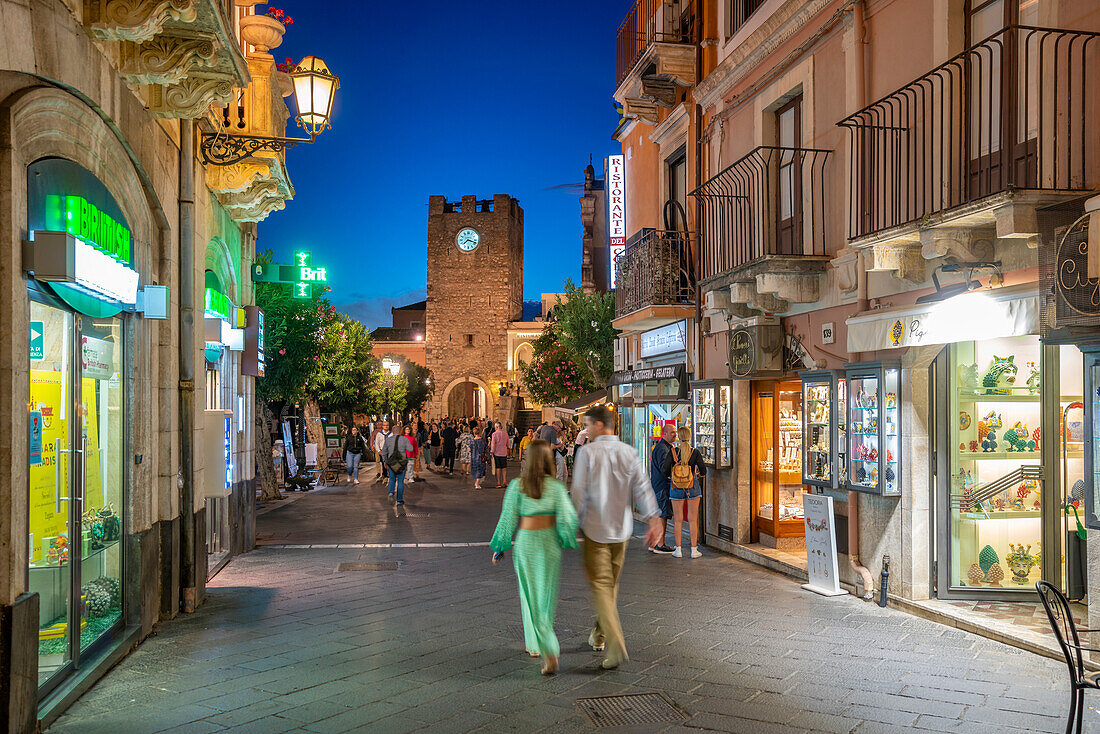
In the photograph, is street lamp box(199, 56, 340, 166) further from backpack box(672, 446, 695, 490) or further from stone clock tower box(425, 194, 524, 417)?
stone clock tower box(425, 194, 524, 417)

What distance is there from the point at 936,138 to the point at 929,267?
1.19 metres

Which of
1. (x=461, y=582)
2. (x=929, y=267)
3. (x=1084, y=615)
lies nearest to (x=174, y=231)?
(x=461, y=582)

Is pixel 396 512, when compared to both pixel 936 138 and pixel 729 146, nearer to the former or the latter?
pixel 729 146

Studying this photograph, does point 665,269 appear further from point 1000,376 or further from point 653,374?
point 1000,376

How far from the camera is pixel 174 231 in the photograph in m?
8.97

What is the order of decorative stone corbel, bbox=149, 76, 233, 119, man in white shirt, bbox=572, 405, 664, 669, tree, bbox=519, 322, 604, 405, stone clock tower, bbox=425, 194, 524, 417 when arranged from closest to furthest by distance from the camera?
1. man in white shirt, bbox=572, 405, 664, 669
2. decorative stone corbel, bbox=149, 76, 233, 119
3. tree, bbox=519, 322, 604, 405
4. stone clock tower, bbox=425, 194, 524, 417

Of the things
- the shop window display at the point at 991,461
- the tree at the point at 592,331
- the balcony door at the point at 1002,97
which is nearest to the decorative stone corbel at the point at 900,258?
the balcony door at the point at 1002,97

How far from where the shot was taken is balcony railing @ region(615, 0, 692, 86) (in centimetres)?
1519

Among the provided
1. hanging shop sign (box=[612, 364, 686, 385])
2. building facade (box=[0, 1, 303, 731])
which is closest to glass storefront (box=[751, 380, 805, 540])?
hanging shop sign (box=[612, 364, 686, 385])

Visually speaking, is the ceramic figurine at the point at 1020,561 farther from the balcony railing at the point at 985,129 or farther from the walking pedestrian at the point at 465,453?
the walking pedestrian at the point at 465,453

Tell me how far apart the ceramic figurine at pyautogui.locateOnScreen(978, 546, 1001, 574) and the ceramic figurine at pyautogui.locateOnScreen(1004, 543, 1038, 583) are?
10cm

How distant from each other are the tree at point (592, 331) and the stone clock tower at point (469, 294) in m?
28.6

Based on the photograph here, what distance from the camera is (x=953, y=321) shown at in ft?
26.2

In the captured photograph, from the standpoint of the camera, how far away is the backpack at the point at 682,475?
41.1 ft
